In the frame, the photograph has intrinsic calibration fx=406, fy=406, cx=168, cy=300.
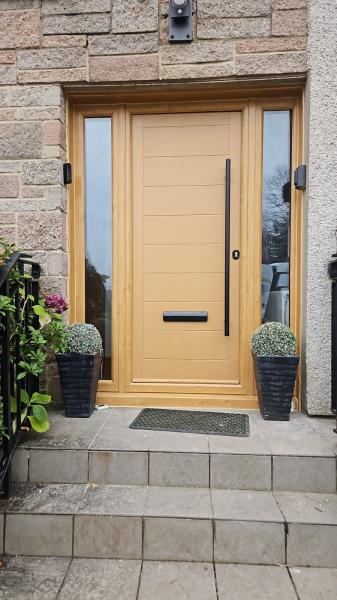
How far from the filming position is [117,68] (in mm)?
2580

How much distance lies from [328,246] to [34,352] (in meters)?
1.84

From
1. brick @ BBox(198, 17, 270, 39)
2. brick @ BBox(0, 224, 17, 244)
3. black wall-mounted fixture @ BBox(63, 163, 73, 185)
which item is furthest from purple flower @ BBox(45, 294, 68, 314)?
brick @ BBox(198, 17, 270, 39)

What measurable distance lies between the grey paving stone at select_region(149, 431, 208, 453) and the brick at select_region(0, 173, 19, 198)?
176 centimetres

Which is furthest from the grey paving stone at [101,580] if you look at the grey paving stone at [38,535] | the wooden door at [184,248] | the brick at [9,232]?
the brick at [9,232]

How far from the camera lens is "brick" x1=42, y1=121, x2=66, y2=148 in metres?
2.61

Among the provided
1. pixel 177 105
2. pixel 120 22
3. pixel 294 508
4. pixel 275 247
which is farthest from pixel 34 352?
pixel 120 22

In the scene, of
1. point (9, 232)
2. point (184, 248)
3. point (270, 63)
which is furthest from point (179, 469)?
point (270, 63)

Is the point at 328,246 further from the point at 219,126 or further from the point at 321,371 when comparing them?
the point at 219,126

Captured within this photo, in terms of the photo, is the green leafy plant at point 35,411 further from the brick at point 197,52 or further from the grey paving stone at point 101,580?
the brick at point 197,52

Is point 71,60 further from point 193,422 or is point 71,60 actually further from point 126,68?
point 193,422

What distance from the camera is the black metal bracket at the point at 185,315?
2.76 metres

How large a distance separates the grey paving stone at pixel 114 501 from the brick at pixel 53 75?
243 centimetres

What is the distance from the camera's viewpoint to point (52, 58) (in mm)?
2607

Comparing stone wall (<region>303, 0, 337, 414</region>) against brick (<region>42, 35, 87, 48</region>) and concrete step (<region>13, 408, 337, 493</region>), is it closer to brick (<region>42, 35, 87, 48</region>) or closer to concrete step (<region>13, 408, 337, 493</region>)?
concrete step (<region>13, 408, 337, 493</region>)
